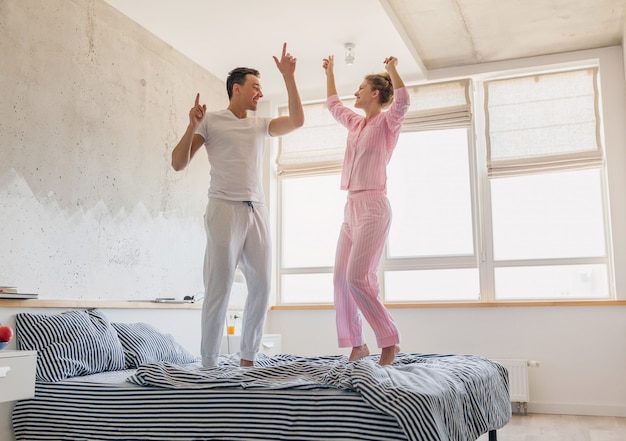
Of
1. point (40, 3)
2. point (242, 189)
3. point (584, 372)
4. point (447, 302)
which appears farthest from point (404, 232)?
point (40, 3)

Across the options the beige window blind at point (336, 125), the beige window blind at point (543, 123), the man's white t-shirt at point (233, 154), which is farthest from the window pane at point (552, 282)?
the man's white t-shirt at point (233, 154)

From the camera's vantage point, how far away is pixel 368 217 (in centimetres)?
293

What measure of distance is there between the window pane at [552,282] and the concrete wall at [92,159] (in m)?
2.41

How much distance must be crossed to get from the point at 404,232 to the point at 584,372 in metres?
1.74

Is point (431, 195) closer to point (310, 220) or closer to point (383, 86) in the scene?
point (310, 220)

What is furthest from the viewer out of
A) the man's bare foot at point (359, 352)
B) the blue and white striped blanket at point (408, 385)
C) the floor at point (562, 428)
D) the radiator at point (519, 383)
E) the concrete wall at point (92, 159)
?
the radiator at point (519, 383)

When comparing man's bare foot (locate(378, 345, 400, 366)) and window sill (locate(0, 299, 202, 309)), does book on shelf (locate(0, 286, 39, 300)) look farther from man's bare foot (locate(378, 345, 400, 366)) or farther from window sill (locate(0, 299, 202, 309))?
man's bare foot (locate(378, 345, 400, 366))

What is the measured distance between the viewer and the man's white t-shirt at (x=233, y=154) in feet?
9.48

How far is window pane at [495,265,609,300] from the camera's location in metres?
4.76

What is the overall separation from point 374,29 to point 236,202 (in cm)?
215

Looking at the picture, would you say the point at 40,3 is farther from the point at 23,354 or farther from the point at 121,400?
the point at 121,400

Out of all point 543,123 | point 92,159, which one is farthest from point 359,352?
point 543,123

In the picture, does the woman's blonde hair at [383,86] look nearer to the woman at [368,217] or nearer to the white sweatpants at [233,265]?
the woman at [368,217]

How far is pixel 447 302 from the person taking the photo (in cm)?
502
